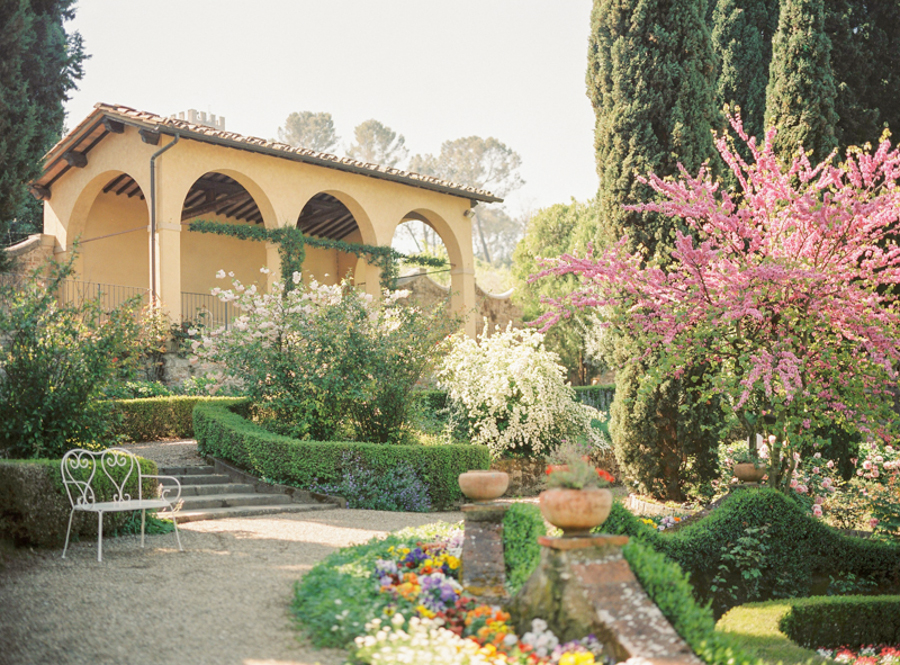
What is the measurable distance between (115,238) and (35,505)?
1231 cm

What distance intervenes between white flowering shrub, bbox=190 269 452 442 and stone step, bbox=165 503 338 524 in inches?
59.0

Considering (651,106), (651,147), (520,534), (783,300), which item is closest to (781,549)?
(783,300)

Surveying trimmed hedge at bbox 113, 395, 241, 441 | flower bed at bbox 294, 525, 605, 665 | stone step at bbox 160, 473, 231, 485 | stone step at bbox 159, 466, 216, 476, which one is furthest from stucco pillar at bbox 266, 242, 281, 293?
flower bed at bbox 294, 525, 605, 665

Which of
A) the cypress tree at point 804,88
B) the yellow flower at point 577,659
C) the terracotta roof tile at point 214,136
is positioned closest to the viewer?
the yellow flower at point 577,659

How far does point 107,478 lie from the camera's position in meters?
6.23

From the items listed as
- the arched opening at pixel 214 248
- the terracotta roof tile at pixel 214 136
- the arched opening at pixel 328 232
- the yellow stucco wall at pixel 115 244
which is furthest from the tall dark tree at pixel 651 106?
the yellow stucco wall at pixel 115 244

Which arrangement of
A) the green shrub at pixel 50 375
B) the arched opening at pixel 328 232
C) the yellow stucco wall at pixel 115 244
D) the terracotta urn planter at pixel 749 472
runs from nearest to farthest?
the green shrub at pixel 50 375 < the terracotta urn planter at pixel 749 472 < the yellow stucco wall at pixel 115 244 < the arched opening at pixel 328 232

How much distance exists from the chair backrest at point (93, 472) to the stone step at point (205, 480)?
6.15ft

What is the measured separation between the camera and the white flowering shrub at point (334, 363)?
378 inches

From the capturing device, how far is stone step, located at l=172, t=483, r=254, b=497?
805cm

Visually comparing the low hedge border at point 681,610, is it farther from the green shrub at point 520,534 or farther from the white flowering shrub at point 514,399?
the white flowering shrub at point 514,399

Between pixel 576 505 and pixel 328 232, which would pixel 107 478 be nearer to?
pixel 576 505

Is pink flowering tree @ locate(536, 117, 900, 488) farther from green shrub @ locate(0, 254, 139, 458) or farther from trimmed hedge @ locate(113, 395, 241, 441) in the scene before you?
trimmed hedge @ locate(113, 395, 241, 441)

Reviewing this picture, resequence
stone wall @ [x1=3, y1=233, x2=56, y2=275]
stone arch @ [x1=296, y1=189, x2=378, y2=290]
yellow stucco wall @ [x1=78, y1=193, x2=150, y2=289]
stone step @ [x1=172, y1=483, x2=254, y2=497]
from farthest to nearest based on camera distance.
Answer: stone arch @ [x1=296, y1=189, x2=378, y2=290] → yellow stucco wall @ [x1=78, y1=193, x2=150, y2=289] → stone wall @ [x1=3, y1=233, x2=56, y2=275] → stone step @ [x1=172, y1=483, x2=254, y2=497]
